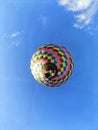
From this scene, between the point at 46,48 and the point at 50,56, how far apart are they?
3.27 feet

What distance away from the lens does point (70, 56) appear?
2584 inches

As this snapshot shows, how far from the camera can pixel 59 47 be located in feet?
214

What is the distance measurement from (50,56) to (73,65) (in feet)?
10.1

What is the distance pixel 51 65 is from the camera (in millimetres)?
63531

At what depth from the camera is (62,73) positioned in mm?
64500

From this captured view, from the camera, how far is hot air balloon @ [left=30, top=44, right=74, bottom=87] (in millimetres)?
63594

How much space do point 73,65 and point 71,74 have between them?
82 cm

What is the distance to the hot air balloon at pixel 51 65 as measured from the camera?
63.6m

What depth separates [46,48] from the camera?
64688 mm

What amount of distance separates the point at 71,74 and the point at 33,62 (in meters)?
3.75

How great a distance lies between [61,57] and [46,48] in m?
1.51

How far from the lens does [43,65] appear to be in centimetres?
6375

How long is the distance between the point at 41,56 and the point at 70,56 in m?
2.91

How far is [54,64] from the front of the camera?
210 feet
